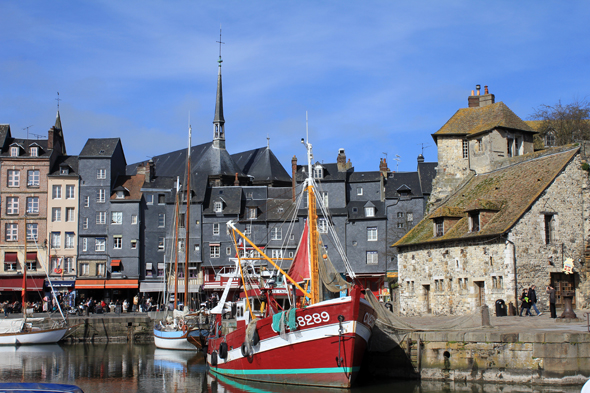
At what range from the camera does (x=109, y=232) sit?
57125 millimetres

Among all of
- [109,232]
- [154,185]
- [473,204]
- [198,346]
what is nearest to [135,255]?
[109,232]

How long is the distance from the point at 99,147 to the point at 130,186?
14.7ft

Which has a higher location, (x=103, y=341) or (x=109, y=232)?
(x=109, y=232)

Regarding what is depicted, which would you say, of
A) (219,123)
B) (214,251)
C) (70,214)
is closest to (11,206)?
(70,214)

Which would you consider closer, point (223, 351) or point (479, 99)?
point (223, 351)

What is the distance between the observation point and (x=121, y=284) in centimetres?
5591

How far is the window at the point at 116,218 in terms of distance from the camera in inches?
2264

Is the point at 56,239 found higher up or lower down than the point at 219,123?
lower down

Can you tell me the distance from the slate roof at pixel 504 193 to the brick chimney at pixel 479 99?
6814mm

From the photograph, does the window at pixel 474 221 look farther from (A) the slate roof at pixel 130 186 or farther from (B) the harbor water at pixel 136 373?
(A) the slate roof at pixel 130 186

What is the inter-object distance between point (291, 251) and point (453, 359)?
1462 inches

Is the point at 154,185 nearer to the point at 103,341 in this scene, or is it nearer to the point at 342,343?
the point at 103,341

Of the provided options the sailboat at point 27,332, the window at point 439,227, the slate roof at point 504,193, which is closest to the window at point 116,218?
the sailboat at point 27,332

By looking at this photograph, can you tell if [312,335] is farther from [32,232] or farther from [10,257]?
[32,232]
